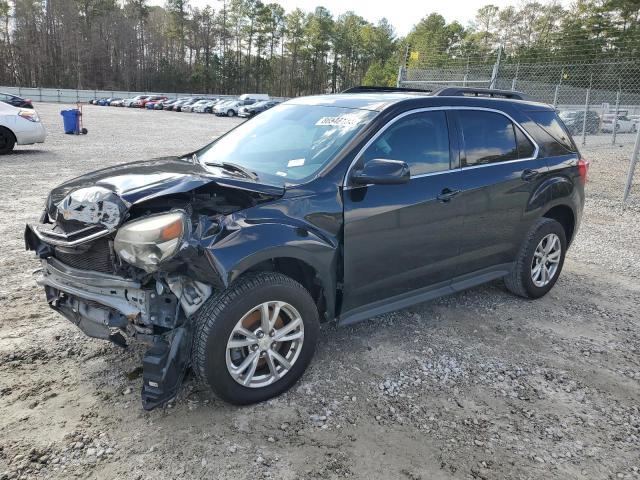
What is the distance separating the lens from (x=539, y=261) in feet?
16.0

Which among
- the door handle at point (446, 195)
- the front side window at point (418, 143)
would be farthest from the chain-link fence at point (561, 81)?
the door handle at point (446, 195)

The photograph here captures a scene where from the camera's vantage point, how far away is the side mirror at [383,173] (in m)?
3.17

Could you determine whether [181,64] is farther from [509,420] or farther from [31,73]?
[509,420]

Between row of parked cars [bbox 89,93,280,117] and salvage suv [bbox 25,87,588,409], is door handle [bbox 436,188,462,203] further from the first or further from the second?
row of parked cars [bbox 89,93,280,117]

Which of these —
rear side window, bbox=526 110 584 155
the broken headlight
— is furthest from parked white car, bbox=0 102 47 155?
rear side window, bbox=526 110 584 155

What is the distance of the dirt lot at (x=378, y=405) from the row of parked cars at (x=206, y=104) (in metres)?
33.7

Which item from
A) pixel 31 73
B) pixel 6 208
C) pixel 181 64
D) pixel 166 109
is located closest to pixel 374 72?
pixel 166 109

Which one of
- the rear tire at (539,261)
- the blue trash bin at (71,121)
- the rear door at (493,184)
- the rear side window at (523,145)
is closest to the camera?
the rear door at (493,184)

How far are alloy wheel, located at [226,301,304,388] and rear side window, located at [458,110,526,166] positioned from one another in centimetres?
206

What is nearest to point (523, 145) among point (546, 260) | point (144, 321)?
point (546, 260)

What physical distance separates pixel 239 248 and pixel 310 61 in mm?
97781

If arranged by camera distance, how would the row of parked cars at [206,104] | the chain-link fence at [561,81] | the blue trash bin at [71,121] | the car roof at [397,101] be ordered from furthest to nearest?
the row of parked cars at [206,104] → the blue trash bin at [71,121] → the chain-link fence at [561,81] → the car roof at [397,101]

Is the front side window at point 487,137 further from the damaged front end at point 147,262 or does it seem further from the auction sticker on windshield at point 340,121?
the damaged front end at point 147,262

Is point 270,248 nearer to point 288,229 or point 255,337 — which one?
point 288,229
